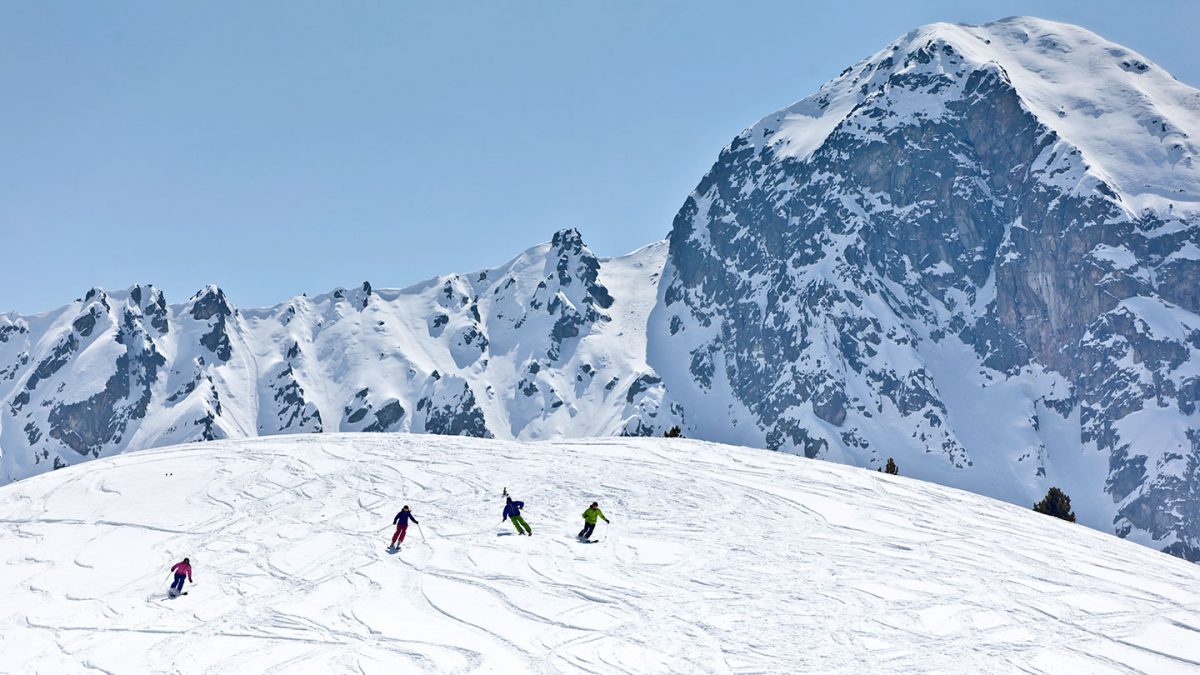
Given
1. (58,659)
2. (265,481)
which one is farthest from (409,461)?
(58,659)

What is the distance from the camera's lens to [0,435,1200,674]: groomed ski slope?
24.3 meters

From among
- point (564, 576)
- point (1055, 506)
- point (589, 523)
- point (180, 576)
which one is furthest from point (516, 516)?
point (1055, 506)

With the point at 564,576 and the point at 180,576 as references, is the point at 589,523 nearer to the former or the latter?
Result: the point at 564,576

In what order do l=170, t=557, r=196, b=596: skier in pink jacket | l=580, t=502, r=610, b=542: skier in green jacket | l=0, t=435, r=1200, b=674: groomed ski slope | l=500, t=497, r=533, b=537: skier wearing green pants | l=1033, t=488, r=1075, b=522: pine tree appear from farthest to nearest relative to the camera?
l=1033, t=488, r=1075, b=522: pine tree
l=500, t=497, r=533, b=537: skier wearing green pants
l=580, t=502, r=610, b=542: skier in green jacket
l=170, t=557, r=196, b=596: skier in pink jacket
l=0, t=435, r=1200, b=674: groomed ski slope

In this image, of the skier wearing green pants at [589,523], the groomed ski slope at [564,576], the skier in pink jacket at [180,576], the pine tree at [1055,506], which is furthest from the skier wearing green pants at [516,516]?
the pine tree at [1055,506]

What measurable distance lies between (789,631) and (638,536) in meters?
9.69

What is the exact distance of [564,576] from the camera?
1161 inches

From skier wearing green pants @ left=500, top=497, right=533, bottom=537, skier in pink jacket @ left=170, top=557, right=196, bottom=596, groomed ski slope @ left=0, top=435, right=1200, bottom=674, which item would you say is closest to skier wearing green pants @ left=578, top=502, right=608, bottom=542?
groomed ski slope @ left=0, top=435, right=1200, bottom=674

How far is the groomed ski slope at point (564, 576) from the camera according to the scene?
79.7 ft

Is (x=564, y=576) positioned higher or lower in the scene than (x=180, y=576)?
higher

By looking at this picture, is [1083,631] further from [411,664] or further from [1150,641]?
[411,664]

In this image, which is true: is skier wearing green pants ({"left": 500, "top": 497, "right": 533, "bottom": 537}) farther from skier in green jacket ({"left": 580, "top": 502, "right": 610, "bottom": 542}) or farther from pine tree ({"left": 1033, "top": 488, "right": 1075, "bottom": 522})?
pine tree ({"left": 1033, "top": 488, "right": 1075, "bottom": 522})

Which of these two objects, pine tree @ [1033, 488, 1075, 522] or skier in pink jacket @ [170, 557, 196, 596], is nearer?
skier in pink jacket @ [170, 557, 196, 596]

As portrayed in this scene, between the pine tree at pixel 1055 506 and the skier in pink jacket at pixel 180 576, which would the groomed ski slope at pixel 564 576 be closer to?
the skier in pink jacket at pixel 180 576
